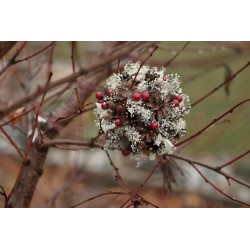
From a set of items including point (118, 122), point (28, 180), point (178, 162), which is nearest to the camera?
point (118, 122)

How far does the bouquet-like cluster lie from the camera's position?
1.05 m

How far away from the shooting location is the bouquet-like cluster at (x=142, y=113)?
41.4 inches

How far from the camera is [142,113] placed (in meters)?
1.04

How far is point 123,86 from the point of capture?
42.3 inches

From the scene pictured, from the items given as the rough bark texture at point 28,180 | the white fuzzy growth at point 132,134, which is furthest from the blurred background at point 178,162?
the white fuzzy growth at point 132,134

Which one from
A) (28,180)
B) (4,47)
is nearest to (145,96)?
(4,47)

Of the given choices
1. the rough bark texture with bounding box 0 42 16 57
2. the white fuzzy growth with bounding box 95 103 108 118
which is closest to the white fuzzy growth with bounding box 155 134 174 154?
the white fuzzy growth with bounding box 95 103 108 118

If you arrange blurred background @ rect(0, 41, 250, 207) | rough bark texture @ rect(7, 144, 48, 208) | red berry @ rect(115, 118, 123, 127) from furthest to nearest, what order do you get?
blurred background @ rect(0, 41, 250, 207) < rough bark texture @ rect(7, 144, 48, 208) < red berry @ rect(115, 118, 123, 127)

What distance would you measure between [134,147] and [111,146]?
0.18 ft

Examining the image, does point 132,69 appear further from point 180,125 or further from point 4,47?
point 4,47

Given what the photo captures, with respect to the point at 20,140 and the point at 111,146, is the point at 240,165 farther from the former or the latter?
the point at 111,146

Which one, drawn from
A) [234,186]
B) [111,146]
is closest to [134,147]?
[111,146]

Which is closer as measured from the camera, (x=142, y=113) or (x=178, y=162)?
(x=142, y=113)

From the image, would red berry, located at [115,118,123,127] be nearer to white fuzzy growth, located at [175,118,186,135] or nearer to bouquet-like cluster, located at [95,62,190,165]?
bouquet-like cluster, located at [95,62,190,165]
